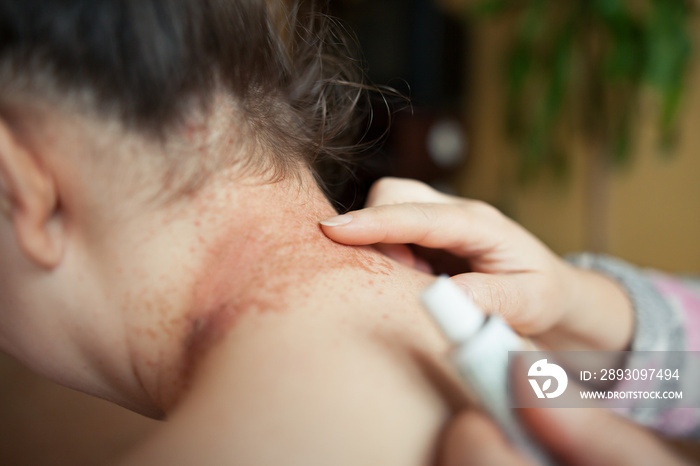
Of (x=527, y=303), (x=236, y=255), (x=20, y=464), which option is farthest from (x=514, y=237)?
(x=20, y=464)

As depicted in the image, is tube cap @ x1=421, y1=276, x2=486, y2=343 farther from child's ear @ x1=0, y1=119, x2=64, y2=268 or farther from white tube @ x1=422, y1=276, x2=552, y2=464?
child's ear @ x1=0, y1=119, x2=64, y2=268

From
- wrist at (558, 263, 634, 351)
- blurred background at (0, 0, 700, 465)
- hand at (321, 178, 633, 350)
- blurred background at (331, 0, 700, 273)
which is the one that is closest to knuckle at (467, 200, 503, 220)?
hand at (321, 178, 633, 350)

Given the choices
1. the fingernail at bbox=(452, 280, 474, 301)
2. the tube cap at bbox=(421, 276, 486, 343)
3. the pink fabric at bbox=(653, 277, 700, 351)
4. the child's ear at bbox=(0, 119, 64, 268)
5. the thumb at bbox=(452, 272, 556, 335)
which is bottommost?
the pink fabric at bbox=(653, 277, 700, 351)

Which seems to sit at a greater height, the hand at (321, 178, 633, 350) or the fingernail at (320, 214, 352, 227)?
the fingernail at (320, 214, 352, 227)

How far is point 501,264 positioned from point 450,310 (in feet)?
1.26

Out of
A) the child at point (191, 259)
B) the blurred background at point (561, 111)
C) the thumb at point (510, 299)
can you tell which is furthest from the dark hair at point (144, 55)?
the blurred background at point (561, 111)

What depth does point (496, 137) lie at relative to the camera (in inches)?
109

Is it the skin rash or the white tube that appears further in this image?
the skin rash

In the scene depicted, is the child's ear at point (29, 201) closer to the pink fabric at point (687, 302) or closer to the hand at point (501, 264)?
the hand at point (501, 264)

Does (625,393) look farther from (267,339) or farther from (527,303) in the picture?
(267,339)

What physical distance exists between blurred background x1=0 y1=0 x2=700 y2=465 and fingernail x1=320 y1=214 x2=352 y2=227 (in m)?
0.79

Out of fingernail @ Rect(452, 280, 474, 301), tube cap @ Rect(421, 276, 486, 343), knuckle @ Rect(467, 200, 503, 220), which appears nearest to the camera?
tube cap @ Rect(421, 276, 486, 343)

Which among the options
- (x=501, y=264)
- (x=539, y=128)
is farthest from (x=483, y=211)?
(x=539, y=128)

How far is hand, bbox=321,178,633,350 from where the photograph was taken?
564 millimetres
